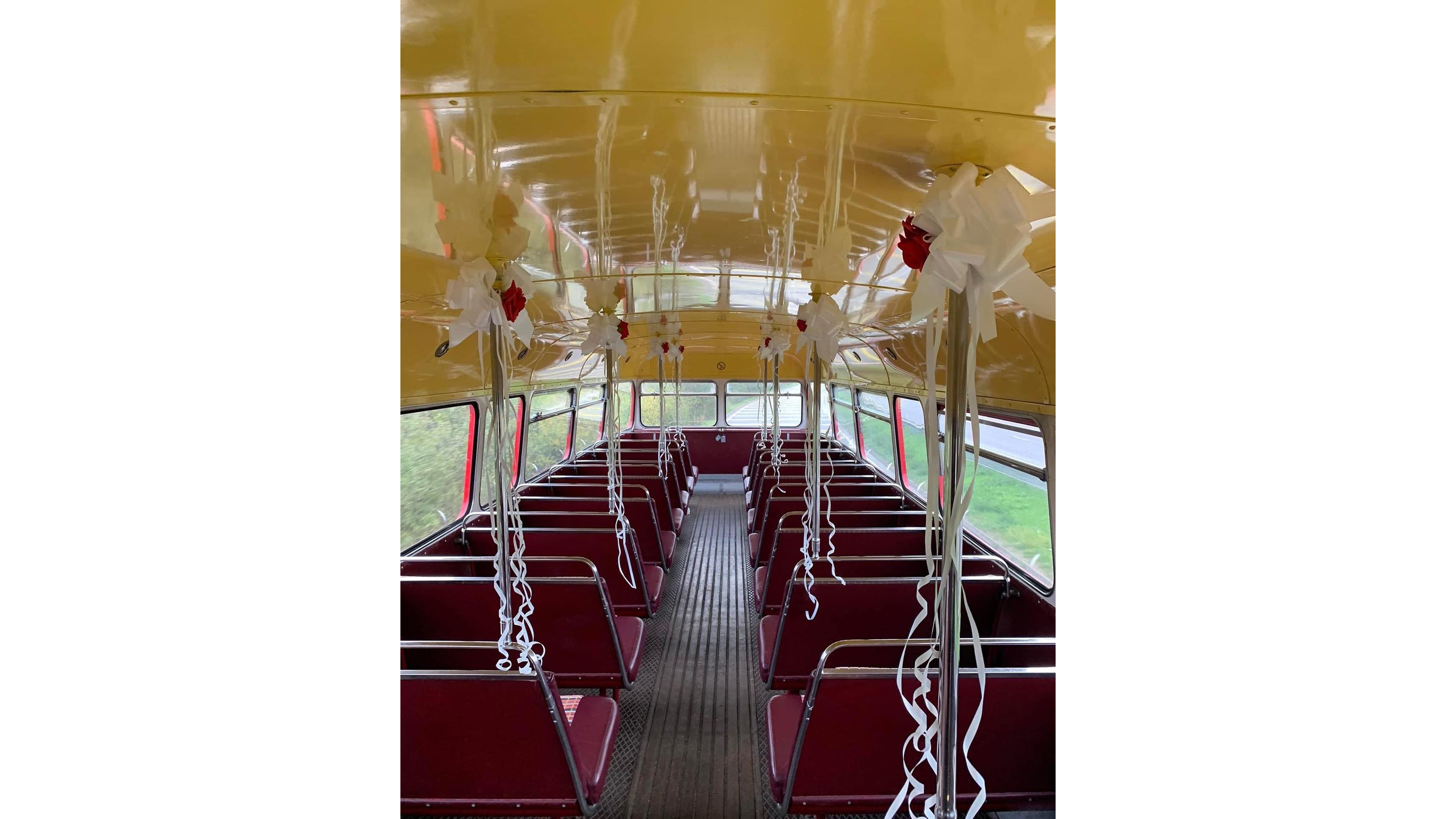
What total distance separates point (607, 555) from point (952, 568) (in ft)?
10.3

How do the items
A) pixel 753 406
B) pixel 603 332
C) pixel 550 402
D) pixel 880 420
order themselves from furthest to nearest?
pixel 753 406 < pixel 880 420 < pixel 550 402 < pixel 603 332

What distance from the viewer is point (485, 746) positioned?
7.51ft

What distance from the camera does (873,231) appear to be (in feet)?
9.10

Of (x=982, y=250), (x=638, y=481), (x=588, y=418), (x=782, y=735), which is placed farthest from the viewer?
(x=588, y=418)

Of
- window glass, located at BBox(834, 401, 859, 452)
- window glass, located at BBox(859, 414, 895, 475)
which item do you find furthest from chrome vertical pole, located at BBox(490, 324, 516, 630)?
window glass, located at BBox(834, 401, 859, 452)

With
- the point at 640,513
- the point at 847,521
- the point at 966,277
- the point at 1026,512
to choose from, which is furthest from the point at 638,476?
the point at 1026,512

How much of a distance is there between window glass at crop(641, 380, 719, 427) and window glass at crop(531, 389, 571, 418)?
2.91m

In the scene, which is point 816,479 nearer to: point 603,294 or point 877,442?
point 603,294

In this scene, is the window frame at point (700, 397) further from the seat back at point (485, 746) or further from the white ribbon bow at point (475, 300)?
the seat back at point (485, 746)

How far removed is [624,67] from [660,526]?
5310mm

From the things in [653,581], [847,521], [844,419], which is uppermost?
[844,419]

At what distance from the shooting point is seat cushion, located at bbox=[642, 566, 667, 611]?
15.3 feet
